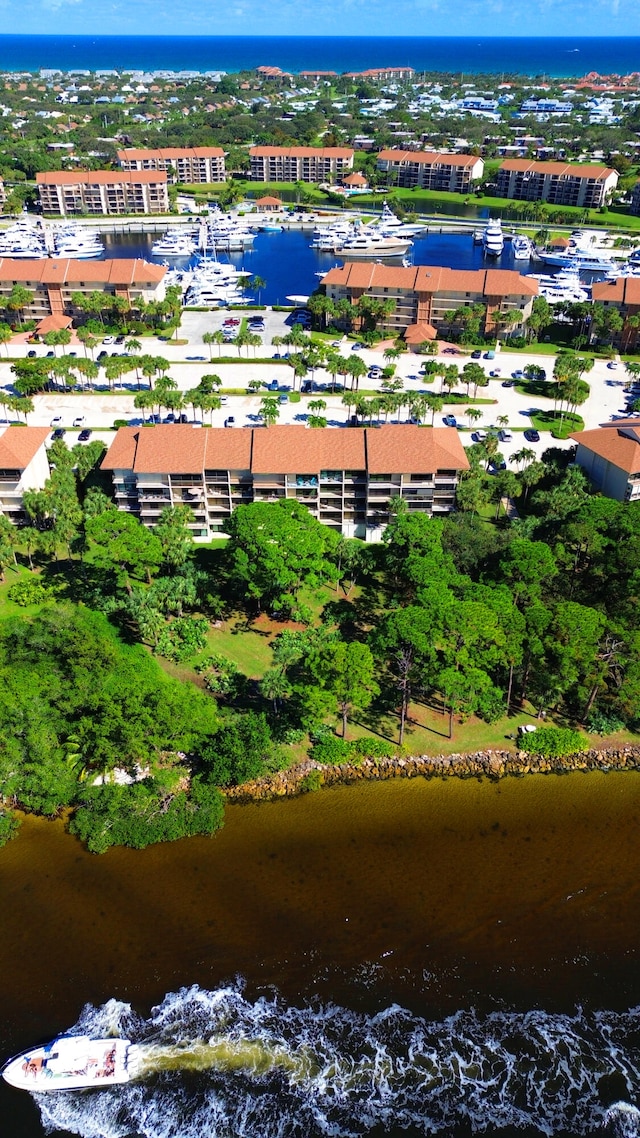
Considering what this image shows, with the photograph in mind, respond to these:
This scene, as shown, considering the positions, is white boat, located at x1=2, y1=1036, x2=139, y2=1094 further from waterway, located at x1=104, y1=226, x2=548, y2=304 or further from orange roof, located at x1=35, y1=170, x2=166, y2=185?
orange roof, located at x1=35, y1=170, x2=166, y2=185

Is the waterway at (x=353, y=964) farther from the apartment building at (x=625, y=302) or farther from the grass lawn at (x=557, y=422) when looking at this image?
the apartment building at (x=625, y=302)

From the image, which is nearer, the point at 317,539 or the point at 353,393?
the point at 317,539

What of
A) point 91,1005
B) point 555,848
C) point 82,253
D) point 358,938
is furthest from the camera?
point 82,253

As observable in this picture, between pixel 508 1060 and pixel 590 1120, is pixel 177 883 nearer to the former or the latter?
pixel 508 1060

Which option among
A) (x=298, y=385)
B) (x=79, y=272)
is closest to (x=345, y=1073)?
(x=298, y=385)

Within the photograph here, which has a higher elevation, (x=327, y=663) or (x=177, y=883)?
(x=327, y=663)

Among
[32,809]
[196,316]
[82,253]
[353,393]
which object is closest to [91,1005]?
[32,809]
